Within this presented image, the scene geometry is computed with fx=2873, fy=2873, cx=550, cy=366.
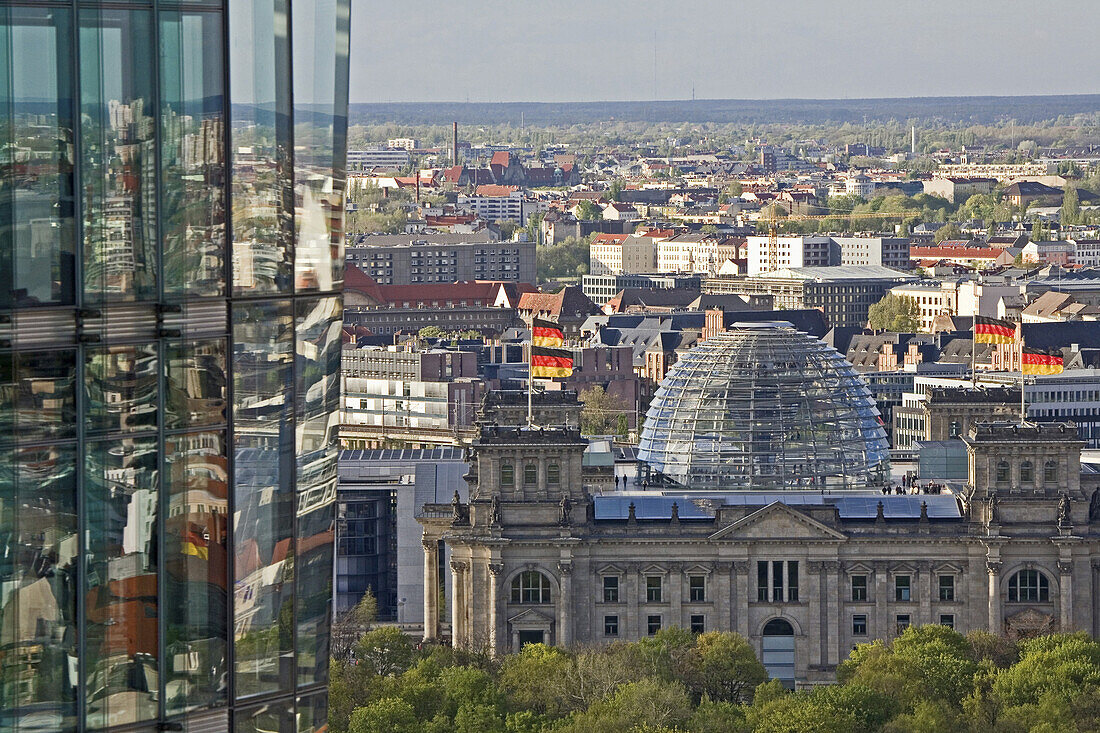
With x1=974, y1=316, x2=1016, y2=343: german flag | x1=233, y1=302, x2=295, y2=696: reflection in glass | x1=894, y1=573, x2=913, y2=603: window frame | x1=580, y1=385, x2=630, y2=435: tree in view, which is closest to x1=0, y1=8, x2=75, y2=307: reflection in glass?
x1=233, y1=302, x2=295, y2=696: reflection in glass

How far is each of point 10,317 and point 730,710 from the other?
58085mm

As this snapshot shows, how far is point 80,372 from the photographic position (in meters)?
19.4

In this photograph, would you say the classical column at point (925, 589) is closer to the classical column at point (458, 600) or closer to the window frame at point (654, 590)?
the window frame at point (654, 590)

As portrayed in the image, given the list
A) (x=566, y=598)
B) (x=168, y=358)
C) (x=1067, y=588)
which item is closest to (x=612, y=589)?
(x=566, y=598)

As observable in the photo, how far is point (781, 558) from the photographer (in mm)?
97875

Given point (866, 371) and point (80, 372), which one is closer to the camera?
point (80, 372)

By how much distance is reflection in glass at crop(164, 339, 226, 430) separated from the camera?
19.9 m

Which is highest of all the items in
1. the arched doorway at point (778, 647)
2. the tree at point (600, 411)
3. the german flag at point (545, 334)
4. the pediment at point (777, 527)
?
the german flag at point (545, 334)

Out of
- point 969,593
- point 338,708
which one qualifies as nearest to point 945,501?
point 969,593

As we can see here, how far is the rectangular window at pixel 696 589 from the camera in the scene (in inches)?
3858

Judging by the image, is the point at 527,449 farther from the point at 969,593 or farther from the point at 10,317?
the point at 10,317

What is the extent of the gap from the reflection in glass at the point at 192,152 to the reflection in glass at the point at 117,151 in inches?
5.7

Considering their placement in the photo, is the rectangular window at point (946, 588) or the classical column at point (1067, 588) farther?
the rectangular window at point (946, 588)

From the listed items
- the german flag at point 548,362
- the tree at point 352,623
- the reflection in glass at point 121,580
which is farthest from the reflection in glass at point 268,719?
the german flag at point 548,362
